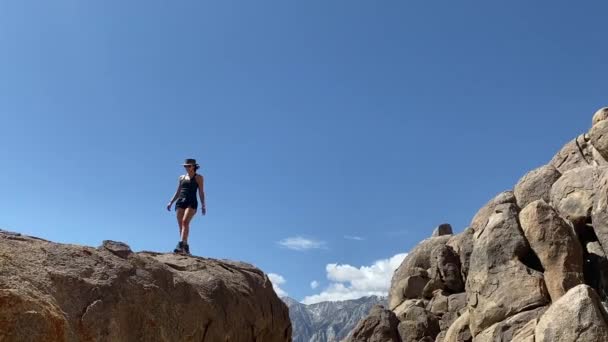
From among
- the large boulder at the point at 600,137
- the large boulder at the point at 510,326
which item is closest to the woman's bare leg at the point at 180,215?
the large boulder at the point at 510,326

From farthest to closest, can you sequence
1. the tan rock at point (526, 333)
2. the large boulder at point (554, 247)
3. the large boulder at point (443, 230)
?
the large boulder at point (443, 230)
the large boulder at point (554, 247)
the tan rock at point (526, 333)

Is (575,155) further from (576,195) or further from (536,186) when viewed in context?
(576,195)

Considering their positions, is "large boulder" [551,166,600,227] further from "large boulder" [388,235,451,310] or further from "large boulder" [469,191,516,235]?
"large boulder" [388,235,451,310]

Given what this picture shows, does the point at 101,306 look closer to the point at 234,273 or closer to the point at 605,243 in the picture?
the point at 234,273

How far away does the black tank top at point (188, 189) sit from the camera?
17.8 m

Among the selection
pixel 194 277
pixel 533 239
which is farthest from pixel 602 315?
pixel 194 277

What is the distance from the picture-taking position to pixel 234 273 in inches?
586

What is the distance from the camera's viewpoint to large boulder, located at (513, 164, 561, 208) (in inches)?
1501

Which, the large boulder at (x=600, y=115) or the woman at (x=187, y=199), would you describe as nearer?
the woman at (x=187, y=199)

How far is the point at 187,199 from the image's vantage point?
17719 mm

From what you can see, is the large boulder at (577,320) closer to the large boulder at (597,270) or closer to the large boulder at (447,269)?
the large boulder at (597,270)

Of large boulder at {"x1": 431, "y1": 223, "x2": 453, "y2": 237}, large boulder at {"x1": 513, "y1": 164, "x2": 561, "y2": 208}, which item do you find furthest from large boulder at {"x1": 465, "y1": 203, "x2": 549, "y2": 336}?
large boulder at {"x1": 431, "y1": 223, "x2": 453, "y2": 237}

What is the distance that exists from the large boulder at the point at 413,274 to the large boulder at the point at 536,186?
369 inches

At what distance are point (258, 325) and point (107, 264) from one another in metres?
4.87
